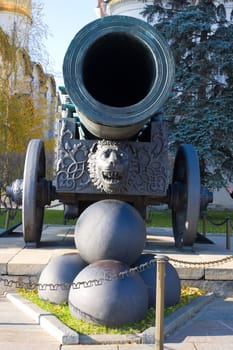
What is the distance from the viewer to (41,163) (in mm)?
7191

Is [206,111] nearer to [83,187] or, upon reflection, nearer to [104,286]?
[83,187]

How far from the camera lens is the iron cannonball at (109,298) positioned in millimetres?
4285

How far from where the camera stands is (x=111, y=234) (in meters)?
4.83

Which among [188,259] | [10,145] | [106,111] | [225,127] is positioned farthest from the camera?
[10,145]

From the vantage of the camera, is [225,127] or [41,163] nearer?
[41,163]

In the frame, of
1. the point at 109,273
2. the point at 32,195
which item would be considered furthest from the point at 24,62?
the point at 109,273

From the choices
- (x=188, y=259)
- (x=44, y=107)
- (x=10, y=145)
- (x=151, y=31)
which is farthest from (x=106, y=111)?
(x=44, y=107)

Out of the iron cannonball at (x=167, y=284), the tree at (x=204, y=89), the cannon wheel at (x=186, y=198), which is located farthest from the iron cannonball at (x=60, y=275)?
the tree at (x=204, y=89)

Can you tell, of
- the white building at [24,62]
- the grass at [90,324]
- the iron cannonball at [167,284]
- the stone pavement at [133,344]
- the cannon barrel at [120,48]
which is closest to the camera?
the stone pavement at [133,344]

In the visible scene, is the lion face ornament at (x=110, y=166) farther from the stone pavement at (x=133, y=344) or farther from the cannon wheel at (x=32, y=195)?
the stone pavement at (x=133, y=344)

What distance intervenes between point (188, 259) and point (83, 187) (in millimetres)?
1394

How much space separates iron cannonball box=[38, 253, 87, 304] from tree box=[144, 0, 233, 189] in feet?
39.3

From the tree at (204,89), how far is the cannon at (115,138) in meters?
9.93

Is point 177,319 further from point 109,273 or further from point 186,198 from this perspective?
point 186,198
